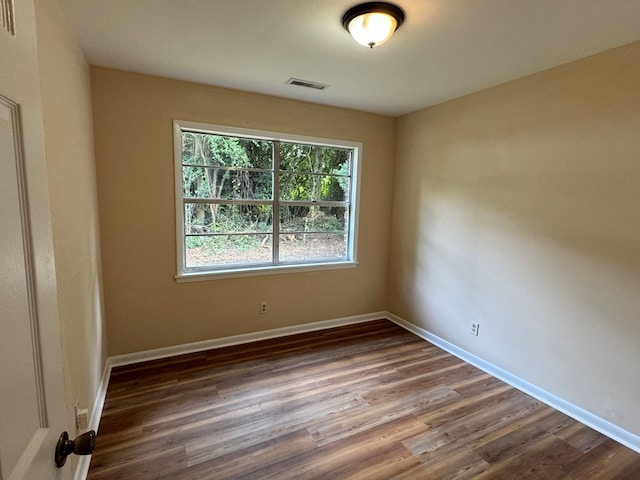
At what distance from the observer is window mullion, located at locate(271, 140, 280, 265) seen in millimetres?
3324

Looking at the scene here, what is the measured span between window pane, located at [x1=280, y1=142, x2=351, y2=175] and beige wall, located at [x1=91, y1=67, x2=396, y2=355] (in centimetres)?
19

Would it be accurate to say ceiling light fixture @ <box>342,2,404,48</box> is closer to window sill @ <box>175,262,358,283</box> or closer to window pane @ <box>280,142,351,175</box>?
window pane @ <box>280,142,351,175</box>

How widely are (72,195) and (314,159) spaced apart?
2311mm

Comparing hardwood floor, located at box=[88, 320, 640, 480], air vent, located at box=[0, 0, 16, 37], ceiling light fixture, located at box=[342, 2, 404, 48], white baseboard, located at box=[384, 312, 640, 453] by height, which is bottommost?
hardwood floor, located at box=[88, 320, 640, 480]

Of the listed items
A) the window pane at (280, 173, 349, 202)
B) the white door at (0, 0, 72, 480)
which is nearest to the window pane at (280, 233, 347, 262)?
the window pane at (280, 173, 349, 202)

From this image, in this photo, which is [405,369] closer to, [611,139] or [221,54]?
[611,139]

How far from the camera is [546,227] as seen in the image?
7.98ft

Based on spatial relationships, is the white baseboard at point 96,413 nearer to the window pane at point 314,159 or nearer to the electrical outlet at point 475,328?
the window pane at point 314,159

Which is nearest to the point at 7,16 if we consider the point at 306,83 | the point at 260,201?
the point at 306,83

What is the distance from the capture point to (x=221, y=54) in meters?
2.28

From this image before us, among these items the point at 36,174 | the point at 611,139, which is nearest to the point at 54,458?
the point at 36,174

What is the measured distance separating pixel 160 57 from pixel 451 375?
3.42 m

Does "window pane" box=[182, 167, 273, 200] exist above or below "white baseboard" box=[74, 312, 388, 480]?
above

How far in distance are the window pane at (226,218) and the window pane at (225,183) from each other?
103 millimetres
